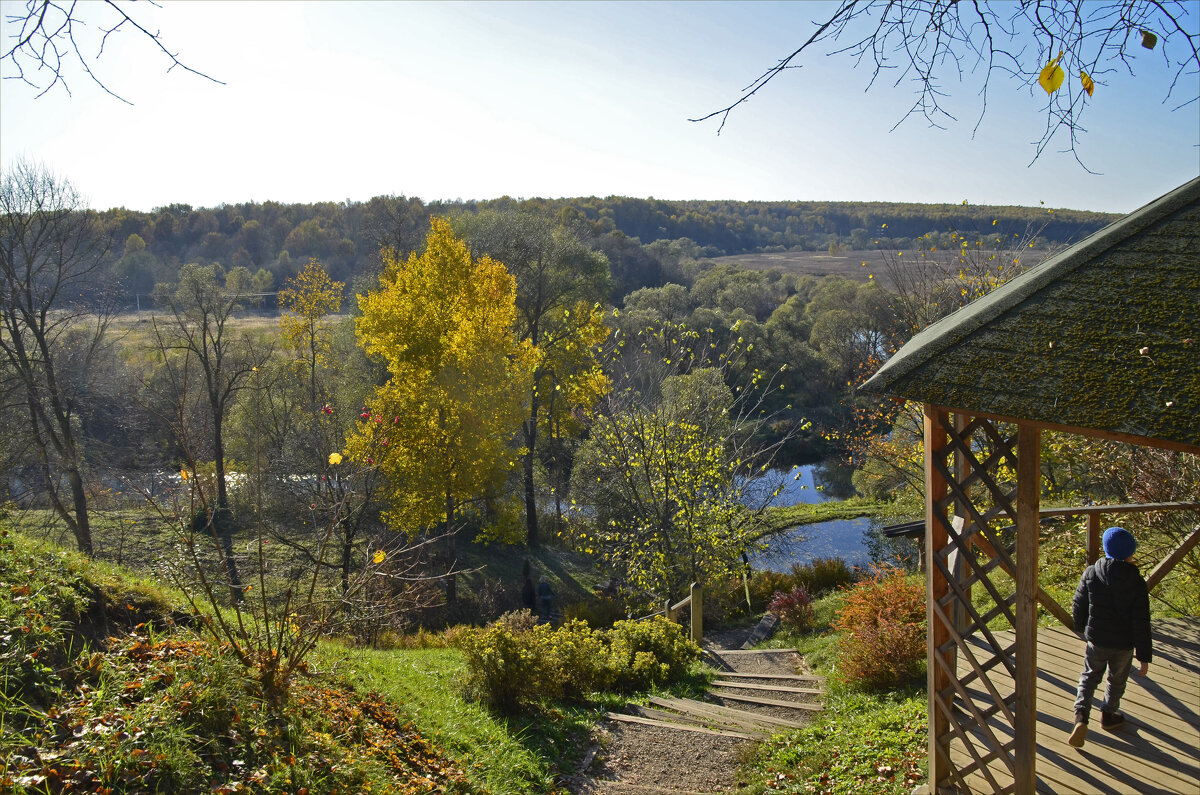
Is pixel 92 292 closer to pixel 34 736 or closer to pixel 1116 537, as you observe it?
pixel 34 736

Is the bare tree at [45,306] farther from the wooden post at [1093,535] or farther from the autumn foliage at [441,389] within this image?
the wooden post at [1093,535]

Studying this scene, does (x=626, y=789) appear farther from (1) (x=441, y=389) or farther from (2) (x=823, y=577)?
(1) (x=441, y=389)

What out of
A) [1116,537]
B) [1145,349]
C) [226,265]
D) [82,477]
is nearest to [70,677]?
[1145,349]

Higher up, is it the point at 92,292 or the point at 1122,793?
the point at 92,292

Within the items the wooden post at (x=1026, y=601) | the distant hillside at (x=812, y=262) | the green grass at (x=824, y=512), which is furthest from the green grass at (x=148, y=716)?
the distant hillside at (x=812, y=262)

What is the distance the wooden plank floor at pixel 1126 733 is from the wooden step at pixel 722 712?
232 cm

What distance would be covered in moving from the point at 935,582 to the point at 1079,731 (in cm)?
160

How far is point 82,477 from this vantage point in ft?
60.0

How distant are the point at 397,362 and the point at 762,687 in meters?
12.4

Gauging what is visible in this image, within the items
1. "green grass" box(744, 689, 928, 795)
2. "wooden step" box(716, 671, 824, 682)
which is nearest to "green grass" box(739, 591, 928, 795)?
"green grass" box(744, 689, 928, 795)

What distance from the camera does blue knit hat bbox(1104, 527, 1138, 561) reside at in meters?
4.79

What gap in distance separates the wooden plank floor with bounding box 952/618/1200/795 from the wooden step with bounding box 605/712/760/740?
231cm

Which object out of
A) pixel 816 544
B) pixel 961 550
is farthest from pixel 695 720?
pixel 816 544

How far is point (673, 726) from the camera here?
7.70 meters
